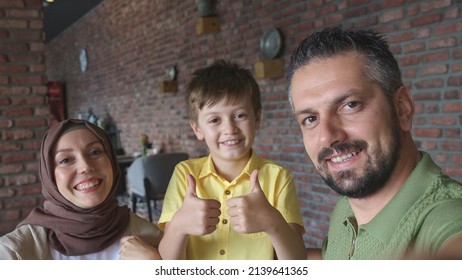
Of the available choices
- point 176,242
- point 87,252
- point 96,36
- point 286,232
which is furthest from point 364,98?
point 96,36

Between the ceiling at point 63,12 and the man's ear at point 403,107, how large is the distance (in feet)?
18.5

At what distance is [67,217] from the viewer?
110 centimetres

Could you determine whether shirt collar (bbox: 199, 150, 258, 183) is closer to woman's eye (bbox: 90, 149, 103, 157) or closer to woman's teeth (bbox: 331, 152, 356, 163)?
woman's eye (bbox: 90, 149, 103, 157)

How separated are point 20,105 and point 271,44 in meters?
1.64

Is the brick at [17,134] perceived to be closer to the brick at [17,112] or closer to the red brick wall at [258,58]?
the brick at [17,112]

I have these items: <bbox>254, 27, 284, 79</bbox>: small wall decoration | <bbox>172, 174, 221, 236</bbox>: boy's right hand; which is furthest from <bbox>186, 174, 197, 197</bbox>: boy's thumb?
<bbox>254, 27, 284, 79</bbox>: small wall decoration

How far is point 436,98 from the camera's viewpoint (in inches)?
79.4

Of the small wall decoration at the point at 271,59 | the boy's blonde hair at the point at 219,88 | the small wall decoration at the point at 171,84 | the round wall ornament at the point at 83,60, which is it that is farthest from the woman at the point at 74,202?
the round wall ornament at the point at 83,60

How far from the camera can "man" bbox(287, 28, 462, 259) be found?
75cm

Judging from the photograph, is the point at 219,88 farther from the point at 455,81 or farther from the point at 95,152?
the point at 455,81

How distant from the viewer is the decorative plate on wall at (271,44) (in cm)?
284

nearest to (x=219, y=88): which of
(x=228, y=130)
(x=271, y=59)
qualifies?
(x=228, y=130)

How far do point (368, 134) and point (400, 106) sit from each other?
0.31ft

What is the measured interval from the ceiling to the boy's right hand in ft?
17.9
